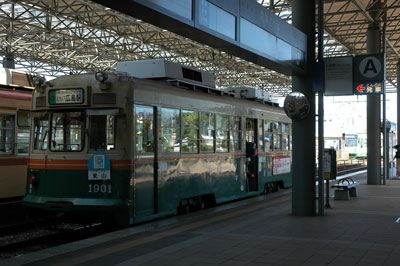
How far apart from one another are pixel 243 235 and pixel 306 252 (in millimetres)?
1522

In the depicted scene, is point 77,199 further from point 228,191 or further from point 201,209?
point 228,191

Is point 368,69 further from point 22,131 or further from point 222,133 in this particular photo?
point 22,131

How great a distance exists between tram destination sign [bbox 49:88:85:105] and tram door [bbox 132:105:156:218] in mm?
1094

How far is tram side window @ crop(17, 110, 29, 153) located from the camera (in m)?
10.8

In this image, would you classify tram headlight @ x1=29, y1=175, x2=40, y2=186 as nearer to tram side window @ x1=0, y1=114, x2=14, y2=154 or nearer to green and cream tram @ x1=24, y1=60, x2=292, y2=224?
green and cream tram @ x1=24, y1=60, x2=292, y2=224

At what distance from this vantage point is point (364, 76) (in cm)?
1139

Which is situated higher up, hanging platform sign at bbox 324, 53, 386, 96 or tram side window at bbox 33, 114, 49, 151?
hanging platform sign at bbox 324, 53, 386, 96

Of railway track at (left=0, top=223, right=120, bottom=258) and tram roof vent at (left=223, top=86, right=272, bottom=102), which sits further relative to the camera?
tram roof vent at (left=223, top=86, right=272, bottom=102)

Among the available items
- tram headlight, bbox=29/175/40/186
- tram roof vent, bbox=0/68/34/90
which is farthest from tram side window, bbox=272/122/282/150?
tram headlight, bbox=29/175/40/186

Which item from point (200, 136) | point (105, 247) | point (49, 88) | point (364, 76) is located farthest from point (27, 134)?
point (364, 76)

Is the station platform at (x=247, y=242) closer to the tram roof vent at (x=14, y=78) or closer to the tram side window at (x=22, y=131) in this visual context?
the tram side window at (x=22, y=131)

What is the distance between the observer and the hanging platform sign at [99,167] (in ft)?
29.7

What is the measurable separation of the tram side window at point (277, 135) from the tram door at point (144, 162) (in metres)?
6.94

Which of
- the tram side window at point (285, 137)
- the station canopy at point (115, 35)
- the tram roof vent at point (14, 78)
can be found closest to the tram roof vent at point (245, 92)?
the tram side window at point (285, 137)
